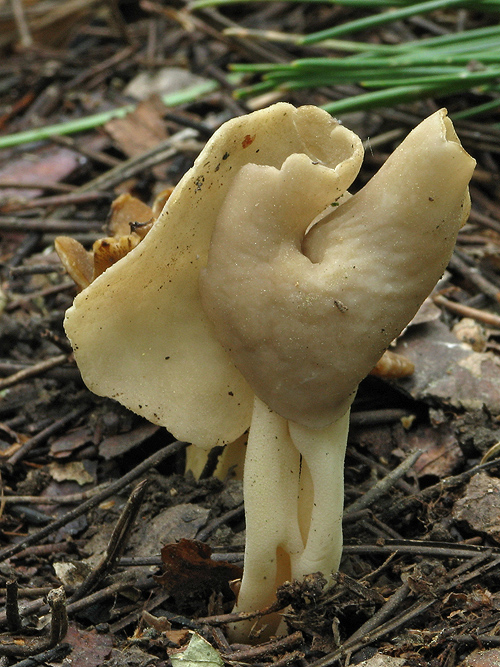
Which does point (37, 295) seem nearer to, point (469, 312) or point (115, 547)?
point (115, 547)

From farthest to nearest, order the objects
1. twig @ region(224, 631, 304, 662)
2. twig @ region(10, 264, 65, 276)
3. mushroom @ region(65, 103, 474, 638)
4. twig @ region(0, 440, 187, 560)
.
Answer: twig @ region(10, 264, 65, 276)
twig @ region(0, 440, 187, 560)
twig @ region(224, 631, 304, 662)
mushroom @ region(65, 103, 474, 638)

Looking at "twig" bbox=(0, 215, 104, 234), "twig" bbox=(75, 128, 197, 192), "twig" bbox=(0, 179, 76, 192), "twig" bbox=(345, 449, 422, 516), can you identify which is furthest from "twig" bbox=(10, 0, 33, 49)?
"twig" bbox=(345, 449, 422, 516)

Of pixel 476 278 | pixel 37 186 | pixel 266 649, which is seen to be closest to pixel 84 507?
pixel 266 649

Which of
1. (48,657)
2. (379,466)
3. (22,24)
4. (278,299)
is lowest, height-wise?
(379,466)

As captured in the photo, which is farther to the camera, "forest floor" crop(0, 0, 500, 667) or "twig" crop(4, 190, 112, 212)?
"twig" crop(4, 190, 112, 212)

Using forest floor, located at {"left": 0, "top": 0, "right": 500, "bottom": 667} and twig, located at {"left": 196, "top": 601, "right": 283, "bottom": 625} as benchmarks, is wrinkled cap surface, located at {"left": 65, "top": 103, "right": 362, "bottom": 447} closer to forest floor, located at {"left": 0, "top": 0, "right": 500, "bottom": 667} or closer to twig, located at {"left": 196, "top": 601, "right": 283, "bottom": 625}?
forest floor, located at {"left": 0, "top": 0, "right": 500, "bottom": 667}

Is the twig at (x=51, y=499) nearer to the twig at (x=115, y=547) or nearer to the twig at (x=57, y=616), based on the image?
the twig at (x=115, y=547)

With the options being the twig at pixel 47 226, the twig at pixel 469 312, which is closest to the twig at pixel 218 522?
the twig at pixel 469 312
